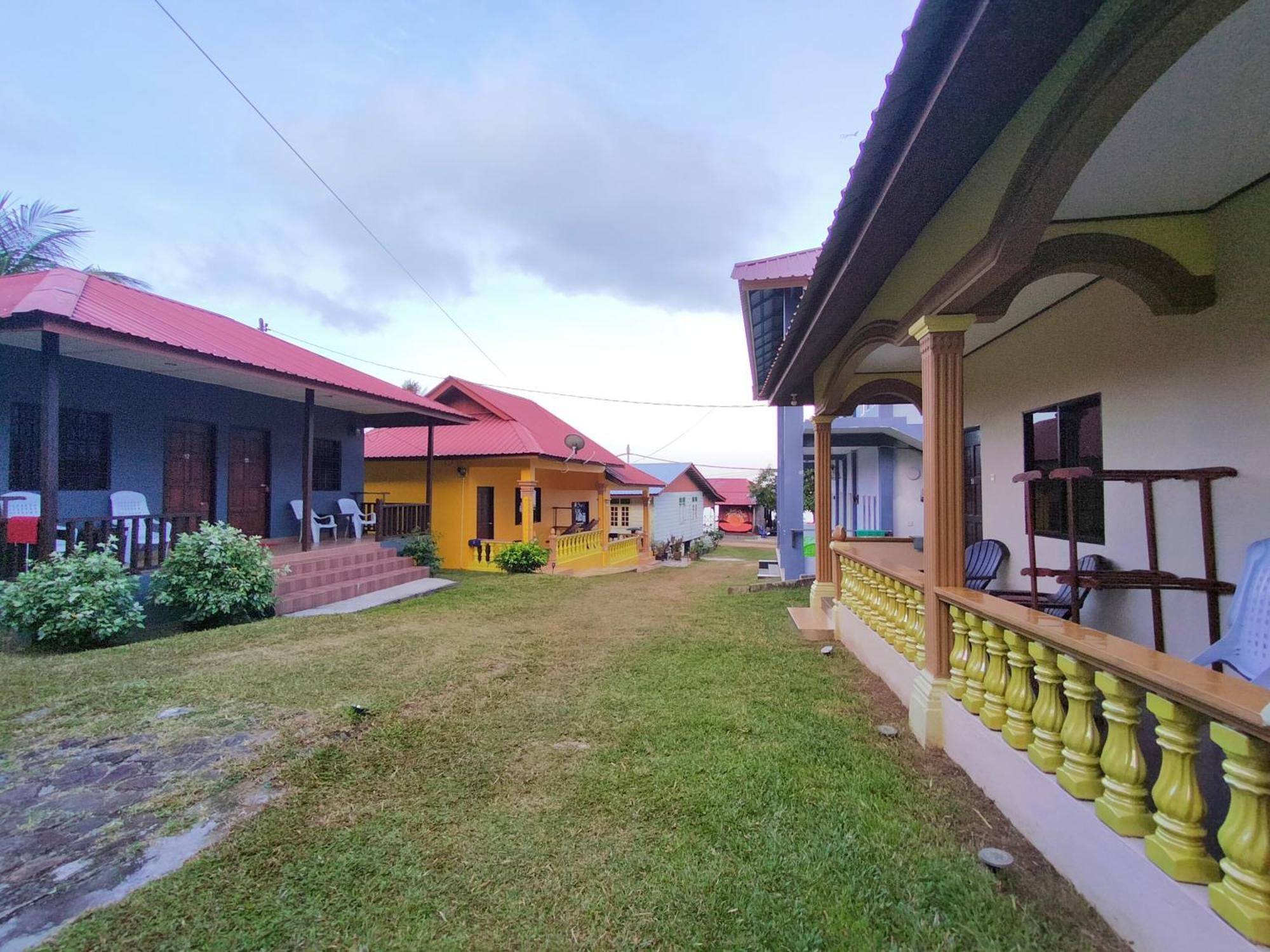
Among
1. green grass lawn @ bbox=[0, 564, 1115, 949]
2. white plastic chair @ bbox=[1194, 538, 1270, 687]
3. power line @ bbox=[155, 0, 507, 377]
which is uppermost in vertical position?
power line @ bbox=[155, 0, 507, 377]

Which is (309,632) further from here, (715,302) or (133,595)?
(715,302)

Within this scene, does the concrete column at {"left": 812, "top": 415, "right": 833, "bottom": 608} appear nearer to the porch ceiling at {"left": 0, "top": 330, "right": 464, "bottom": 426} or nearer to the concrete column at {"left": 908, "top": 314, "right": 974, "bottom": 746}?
the concrete column at {"left": 908, "top": 314, "right": 974, "bottom": 746}

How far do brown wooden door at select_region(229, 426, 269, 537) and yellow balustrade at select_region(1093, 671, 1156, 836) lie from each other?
11.2 meters

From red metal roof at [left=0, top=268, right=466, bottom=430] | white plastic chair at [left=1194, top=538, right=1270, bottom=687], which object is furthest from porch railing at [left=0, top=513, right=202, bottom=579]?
white plastic chair at [left=1194, top=538, right=1270, bottom=687]

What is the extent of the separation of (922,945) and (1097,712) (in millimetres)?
2013

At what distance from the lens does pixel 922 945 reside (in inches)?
67.9

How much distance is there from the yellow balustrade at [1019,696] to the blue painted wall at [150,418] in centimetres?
998

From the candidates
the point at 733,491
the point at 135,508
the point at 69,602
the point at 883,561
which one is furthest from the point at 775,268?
the point at 733,491

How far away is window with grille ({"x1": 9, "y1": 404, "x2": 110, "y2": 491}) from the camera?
7.15 metres

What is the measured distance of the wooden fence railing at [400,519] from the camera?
11094 millimetres

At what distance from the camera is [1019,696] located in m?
2.47

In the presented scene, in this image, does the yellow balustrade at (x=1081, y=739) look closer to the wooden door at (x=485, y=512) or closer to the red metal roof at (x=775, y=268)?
the red metal roof at (x=775, y=268)

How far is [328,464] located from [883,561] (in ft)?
34.4

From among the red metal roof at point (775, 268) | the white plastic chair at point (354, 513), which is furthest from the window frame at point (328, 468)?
the red metal roof at point (775, 268)
